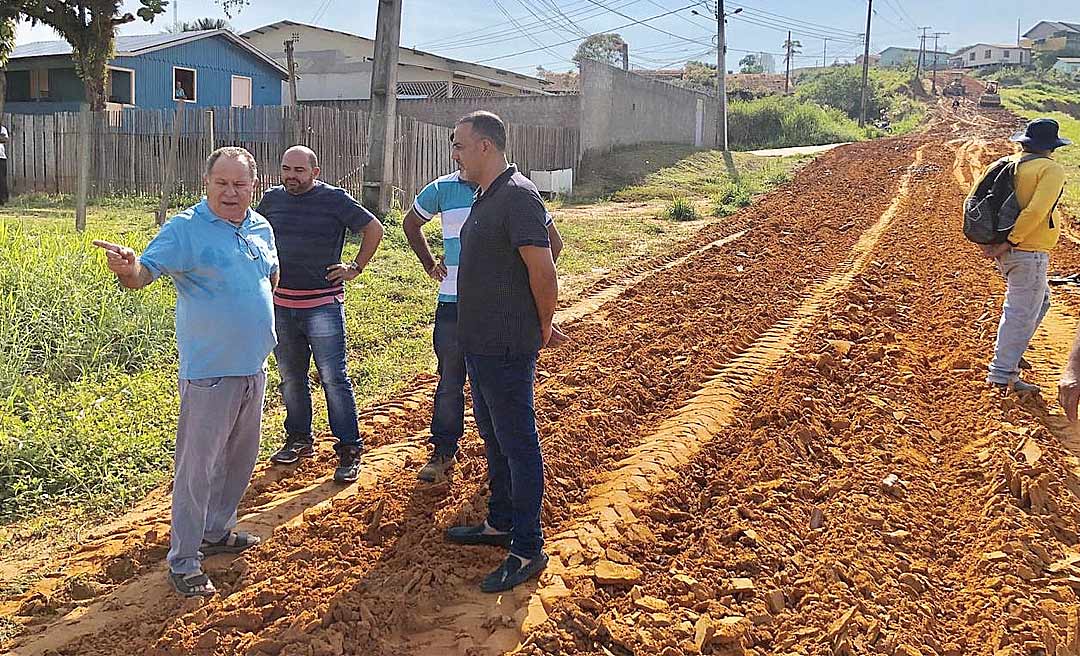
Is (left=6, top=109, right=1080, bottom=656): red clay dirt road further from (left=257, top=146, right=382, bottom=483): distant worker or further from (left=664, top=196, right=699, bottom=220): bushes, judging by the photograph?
(left=664, top=196, right=699, bottom=220): bushes

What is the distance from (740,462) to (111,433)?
3.66 meters

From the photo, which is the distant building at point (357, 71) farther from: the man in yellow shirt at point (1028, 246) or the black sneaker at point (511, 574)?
the black sneaker at point (511, 574)

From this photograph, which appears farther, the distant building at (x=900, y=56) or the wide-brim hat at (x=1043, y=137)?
the distant building at (x=900, y=56)

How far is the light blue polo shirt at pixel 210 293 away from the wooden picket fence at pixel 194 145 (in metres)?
12.0

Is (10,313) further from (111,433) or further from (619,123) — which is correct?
(619,123)

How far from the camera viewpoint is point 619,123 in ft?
92.2

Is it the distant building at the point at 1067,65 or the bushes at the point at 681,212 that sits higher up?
the distant building at the point at 1067,65

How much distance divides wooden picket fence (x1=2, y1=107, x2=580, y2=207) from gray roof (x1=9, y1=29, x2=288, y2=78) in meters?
7.63

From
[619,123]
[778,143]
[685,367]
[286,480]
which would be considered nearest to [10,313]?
[286,480]

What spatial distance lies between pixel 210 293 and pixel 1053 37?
15364 centimetres

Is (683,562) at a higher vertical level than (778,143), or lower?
lower

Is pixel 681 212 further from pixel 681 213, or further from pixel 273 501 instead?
pixel 273 501

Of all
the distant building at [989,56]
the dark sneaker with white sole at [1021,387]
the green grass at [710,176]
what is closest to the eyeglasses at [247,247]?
the dark sneaker with white sole at [1021,387]

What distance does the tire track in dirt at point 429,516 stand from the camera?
357 centimetres
